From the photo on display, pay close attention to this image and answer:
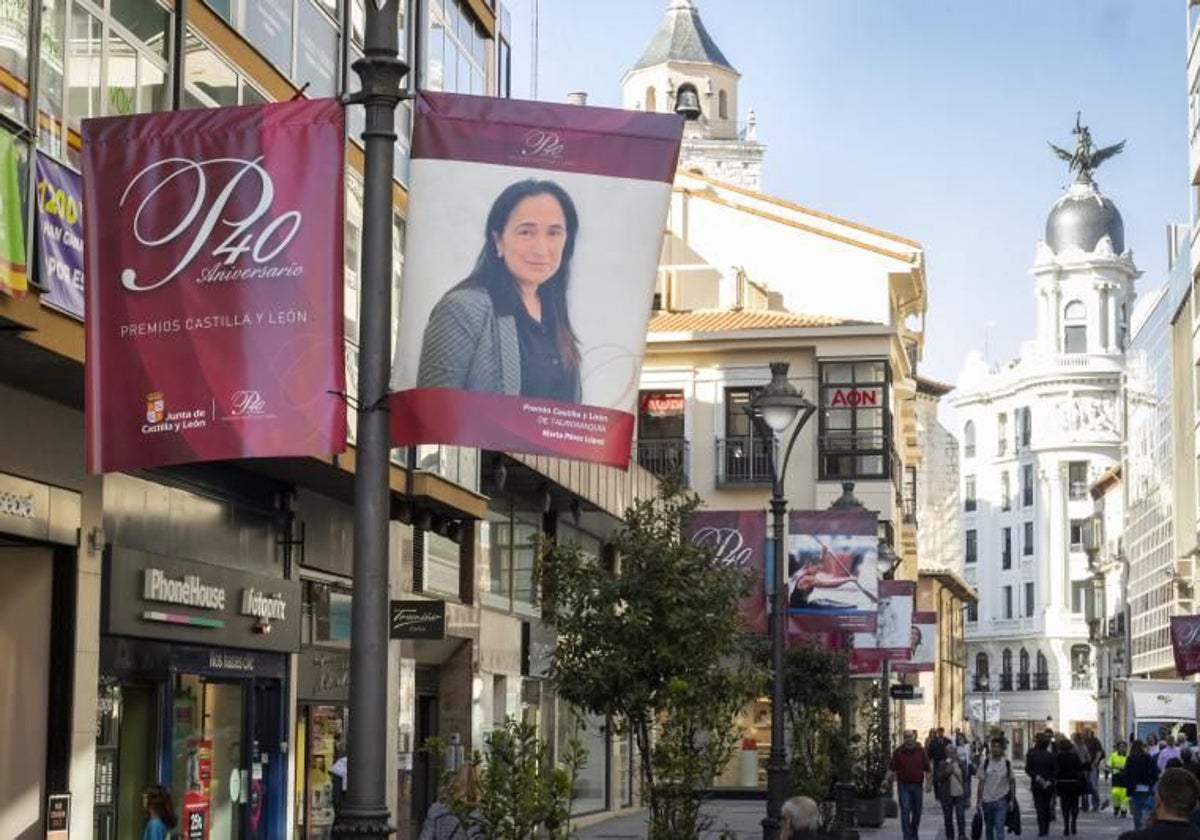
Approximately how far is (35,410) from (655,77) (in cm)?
9241

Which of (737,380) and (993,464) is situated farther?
(993,464)

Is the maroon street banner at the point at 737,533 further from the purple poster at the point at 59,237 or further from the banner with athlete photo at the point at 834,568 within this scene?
the purple poster at the point at 59,237

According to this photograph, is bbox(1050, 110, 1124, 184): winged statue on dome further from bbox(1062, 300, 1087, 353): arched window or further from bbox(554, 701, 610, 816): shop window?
bbox(554, 701, 610, 816): shop window

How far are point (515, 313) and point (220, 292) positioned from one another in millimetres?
1339

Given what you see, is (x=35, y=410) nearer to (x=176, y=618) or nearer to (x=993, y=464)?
(x=176, y=618)

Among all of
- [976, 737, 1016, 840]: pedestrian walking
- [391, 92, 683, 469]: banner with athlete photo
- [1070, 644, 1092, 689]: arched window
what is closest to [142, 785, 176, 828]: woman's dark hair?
[391, 92, 683, 469]: banner with athlete photo

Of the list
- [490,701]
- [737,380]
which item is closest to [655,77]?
[737,380]

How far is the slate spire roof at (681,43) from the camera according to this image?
10850 centimetres

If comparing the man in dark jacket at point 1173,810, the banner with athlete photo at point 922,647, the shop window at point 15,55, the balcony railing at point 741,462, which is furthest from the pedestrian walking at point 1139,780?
the man in dark jacket at point 1173,810

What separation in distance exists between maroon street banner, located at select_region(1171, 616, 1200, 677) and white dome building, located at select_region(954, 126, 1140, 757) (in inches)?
3811

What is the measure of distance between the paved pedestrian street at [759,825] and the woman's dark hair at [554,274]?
1970 centimetres

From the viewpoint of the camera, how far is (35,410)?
56.2ft

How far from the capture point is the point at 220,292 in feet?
33.9

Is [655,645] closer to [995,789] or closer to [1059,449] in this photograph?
[995,789]
